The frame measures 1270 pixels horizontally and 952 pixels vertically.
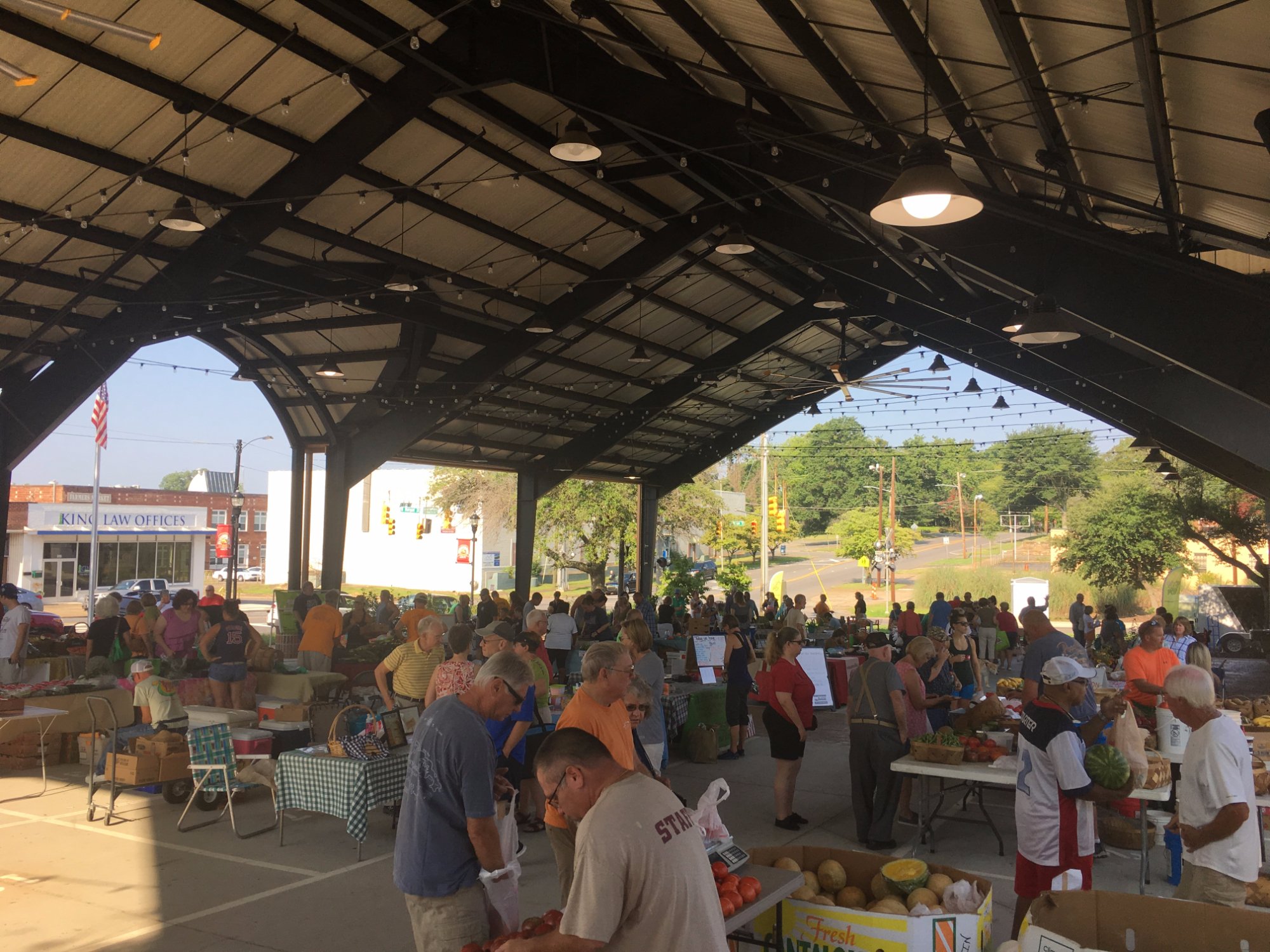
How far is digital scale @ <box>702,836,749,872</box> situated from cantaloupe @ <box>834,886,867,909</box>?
0.47 metres

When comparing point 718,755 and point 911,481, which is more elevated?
point 911,481

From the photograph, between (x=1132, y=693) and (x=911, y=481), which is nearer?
(x=1132, y=693)

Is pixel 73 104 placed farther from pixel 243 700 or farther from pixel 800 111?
pixel 800 111

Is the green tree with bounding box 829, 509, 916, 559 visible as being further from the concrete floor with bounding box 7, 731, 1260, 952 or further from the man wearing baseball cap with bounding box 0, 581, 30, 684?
the concrete floor with bounding box 7, 731, 1260, 952

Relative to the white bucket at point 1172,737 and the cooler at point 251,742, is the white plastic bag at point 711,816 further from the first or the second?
the cooler at point 251,742

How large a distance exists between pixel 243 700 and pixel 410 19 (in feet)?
23.4

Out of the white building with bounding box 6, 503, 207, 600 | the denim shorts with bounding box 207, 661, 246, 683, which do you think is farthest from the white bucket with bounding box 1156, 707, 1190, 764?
the white building with bounding box 6, 503, 207, 600

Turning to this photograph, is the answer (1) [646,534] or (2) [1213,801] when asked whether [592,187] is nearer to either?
(2) [1213,801]

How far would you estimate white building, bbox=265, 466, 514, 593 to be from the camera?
4731 centimetres

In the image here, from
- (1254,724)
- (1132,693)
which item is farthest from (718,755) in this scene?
(1254,724)

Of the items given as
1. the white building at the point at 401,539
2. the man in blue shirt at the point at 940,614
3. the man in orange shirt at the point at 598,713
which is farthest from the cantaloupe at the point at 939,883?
the white building at the point at 401,539

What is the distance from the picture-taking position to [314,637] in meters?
11.4

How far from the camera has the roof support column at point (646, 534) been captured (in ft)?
92.9

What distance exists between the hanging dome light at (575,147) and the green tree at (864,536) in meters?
39.2
